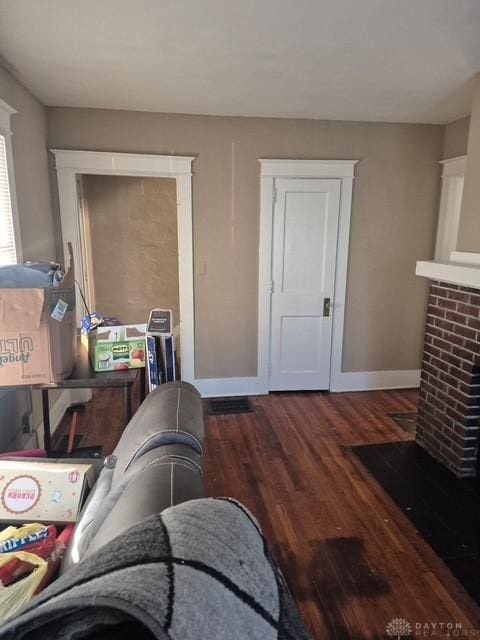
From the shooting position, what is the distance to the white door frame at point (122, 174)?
10.9 feet

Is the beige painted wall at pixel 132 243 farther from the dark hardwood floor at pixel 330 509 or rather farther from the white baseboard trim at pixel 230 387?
the dark hardwood floor at pixel 330 509

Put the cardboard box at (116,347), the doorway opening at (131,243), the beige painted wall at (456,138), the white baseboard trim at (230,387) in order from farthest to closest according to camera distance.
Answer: the doorway opening at (131,243)
the white baseboard trim at (230,387)
the beige painted wall at (456,138)
the cardboard box at (116,347)

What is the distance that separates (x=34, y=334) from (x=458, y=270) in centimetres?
240

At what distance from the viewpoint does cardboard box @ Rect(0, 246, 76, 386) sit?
1780 millimetres

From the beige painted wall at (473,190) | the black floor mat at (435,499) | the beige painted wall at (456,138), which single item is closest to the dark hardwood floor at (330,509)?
the black floor mat at (435,499)

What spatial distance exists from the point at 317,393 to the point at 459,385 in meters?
1.55

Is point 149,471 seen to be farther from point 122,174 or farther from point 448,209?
point 448,209

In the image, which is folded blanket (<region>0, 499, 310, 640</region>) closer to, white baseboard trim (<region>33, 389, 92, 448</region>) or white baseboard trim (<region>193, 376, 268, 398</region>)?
white baseboard trim (<region>33, 389, 92, 448</region>)

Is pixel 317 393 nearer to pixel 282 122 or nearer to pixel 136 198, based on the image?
pixel 282 122

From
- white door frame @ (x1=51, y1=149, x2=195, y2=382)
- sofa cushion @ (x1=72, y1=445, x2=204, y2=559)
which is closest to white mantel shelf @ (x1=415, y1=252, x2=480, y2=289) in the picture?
white door frame @ (x1=51, y1=149, x2=195, y2=382)

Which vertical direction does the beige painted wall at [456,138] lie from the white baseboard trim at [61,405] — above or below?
above

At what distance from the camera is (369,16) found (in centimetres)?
181

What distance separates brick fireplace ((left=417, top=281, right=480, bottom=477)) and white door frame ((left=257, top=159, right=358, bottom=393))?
3.32 feet

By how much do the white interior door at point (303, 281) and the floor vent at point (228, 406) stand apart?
14.3 inches
